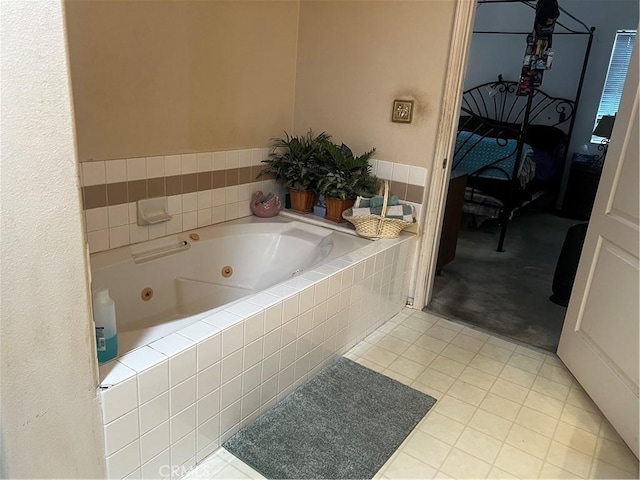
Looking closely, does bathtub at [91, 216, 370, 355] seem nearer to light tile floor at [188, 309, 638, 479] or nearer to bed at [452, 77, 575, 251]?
light tile floor at [188, 309, 638, 479]

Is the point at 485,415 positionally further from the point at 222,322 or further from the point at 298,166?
the point at 298,166

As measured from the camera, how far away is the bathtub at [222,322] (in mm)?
1366

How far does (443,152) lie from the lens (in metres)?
2.64

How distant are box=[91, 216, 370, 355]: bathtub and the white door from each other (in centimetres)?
108

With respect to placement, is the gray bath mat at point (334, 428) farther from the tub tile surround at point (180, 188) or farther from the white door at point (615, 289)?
the tub tile surround at point (180, 188)

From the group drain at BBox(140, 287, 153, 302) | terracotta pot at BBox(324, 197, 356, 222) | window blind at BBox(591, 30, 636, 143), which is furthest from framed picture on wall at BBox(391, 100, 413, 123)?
window blind at BBox(591, 30, 636, 143)

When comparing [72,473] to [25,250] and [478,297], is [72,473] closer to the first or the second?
[25,250]

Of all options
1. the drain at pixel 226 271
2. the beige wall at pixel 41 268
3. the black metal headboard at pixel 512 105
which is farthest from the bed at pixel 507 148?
the beige wall at pixel 41 268

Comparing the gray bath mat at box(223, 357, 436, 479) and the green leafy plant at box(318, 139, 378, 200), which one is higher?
the green leafy plant at box(318, 139, 378, 200)

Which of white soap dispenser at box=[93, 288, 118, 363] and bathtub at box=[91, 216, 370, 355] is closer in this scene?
white soap dispenser at box=[93, 288, 118, 363]

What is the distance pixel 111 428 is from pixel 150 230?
47.7 inches

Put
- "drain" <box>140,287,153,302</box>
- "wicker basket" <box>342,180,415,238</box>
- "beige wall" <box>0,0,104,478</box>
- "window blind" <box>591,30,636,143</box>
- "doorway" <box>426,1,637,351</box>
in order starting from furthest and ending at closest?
1. "window blind" <box>591,30,636,143</box>
2. "doorway" <box>426,1,637,351</box>
3. "wicker basket" <box>342,180,415,238</box>
4. "drain" <box>140,287,153,302</box>
5. "beige wall" <box>0,0,104,478</box>

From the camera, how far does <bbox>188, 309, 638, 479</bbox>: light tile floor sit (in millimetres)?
1685

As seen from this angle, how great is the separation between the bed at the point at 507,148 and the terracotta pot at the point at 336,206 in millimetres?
1525
